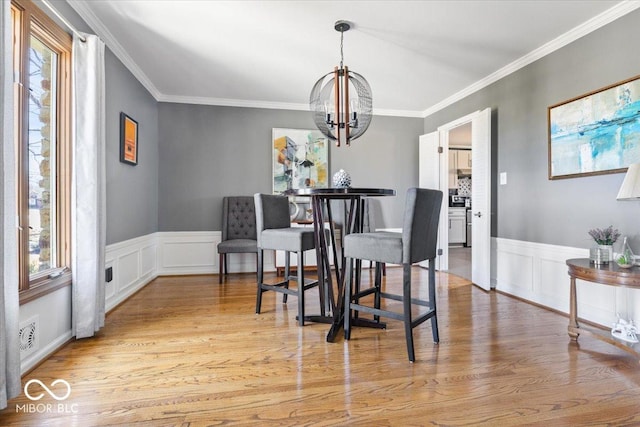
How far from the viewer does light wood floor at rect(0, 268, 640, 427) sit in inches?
57.5

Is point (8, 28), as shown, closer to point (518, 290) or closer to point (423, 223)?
point (423, 223)

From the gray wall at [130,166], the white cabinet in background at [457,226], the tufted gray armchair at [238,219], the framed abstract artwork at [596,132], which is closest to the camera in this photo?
the framed abstract artwork at [596,132]

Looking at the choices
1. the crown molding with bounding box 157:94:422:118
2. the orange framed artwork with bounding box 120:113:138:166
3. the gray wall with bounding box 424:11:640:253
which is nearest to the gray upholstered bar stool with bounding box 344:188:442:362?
the gray wall with bounding box 424:11:640:253

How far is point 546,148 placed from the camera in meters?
3.06

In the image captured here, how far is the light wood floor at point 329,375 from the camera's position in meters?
1.46

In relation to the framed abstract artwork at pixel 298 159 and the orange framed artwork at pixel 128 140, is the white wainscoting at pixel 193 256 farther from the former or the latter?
the orange framed artwork at pixel 128 140

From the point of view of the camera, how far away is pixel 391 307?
3031 mm

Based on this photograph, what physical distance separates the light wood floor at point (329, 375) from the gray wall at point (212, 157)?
1985mm

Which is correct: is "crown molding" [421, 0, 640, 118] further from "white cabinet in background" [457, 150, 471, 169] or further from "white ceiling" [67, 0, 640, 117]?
"white cabinet in background" [457, 150, 471, 169]

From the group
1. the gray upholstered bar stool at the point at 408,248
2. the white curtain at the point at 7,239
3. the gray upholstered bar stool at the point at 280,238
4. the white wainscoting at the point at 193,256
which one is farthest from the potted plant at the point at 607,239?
the white wainscoting at the point at 193,256

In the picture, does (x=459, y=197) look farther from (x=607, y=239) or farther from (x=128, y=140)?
(x=128, y=140)

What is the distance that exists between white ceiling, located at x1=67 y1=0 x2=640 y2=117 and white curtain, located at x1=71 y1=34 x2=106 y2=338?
0.49m

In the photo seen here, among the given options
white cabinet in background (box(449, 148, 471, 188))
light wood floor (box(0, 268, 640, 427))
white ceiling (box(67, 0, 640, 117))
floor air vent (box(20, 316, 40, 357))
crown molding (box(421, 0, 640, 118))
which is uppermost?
white ceiling (box(67, 0, 640, 117))

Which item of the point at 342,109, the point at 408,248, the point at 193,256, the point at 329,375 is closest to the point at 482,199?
the point at 342,109
